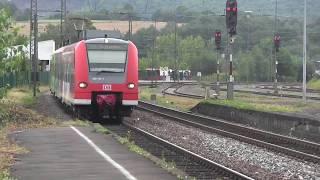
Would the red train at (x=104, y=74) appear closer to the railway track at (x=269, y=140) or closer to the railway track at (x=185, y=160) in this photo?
the railway track at (x=185, y=160)

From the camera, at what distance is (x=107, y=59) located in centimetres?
2492

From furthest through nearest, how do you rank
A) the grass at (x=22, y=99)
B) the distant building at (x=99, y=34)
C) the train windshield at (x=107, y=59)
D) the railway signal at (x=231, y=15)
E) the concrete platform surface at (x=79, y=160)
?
the grass at (x=22, y=99), the railway signal at (x=231, y=15), the distant building at (x=99, y=34), the train windshield at (x=107, y=59), the concrete platform surface at (x=79, y=160)

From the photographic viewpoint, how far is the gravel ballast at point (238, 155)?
45.0ft

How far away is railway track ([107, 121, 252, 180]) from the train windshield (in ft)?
11.9

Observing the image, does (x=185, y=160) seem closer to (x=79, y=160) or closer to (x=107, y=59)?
(x=79, y=160)

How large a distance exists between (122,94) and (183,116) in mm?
6332

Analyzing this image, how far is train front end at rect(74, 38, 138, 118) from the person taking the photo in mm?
24562

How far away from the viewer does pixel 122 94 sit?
975 inches

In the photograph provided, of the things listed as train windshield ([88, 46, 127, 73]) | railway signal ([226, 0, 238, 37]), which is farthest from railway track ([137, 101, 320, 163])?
railway signal ([226, 0, 238, 37])

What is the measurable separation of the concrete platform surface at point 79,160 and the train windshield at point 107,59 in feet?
21.4

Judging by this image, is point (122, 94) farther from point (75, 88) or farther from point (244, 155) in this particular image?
point (244, 155)

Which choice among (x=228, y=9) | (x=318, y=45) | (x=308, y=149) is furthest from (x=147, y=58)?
(x=308, y=149)

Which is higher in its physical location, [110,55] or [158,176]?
[110,55]

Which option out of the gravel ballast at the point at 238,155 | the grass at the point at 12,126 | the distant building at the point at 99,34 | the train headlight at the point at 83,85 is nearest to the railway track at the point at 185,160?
the gravel ballast at the point at 238,155
